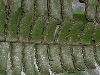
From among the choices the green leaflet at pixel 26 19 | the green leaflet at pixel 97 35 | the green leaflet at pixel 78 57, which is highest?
the green leaflet at pixel 26 19

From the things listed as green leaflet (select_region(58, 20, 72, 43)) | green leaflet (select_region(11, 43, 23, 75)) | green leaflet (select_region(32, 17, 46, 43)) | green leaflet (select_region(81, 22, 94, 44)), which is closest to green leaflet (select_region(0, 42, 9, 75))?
green leaflet (select_region(11, 43, 23, 75))

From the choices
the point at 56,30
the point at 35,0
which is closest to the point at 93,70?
the point at 56,30

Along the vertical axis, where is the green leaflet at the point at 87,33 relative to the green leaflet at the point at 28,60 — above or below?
above

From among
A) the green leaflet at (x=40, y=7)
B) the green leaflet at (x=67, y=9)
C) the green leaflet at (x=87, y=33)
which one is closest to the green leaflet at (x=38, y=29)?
the green leaflet at (x=40, y=7)

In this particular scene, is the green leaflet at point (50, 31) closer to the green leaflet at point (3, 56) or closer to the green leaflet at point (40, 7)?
the green leaflet at point (40, 7)

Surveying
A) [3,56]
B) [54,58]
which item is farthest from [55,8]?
[3,56]

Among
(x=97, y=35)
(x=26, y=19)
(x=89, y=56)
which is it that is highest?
(x=26, y=19)

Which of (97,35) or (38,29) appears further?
(97,35)

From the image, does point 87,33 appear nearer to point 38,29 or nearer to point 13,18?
point 38,29

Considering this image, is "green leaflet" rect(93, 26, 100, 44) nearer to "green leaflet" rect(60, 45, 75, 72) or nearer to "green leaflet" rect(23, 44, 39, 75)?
"green leaflet" rect(60, 45, 75, 72)

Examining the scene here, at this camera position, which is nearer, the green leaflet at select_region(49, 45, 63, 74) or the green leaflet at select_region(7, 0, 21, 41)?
the green leaflet at select_region(7, 0, 21, 41)

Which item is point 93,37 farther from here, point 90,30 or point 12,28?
point 12,28
